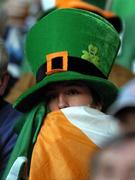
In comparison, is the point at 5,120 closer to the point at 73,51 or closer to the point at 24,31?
the point at 73,51

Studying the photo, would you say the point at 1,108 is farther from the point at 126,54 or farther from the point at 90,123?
the point at 126,54

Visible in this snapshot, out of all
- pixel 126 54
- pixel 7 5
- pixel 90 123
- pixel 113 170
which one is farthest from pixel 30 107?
pixel 7 5

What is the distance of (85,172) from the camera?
1313 millimetres

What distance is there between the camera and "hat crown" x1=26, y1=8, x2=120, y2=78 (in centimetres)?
150

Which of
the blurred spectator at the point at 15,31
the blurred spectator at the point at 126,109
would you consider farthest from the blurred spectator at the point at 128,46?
the blurred spectator at the point at 126,109

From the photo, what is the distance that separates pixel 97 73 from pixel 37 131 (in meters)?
0.21

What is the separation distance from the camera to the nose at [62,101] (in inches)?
56.5

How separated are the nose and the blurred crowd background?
0.71 meters

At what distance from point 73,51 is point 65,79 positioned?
0.36 ft

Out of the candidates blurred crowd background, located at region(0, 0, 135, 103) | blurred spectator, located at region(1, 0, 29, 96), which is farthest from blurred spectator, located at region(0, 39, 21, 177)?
blurred spectator, located at region(1, 0, 29, 96)

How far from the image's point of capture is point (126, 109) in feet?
2.61

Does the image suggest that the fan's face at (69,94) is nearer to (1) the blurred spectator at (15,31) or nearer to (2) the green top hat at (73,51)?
(2) the green top hat at (73,51)

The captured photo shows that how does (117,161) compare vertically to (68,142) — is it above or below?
above

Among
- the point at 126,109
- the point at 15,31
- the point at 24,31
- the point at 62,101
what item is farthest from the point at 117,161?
the point at 24,31
